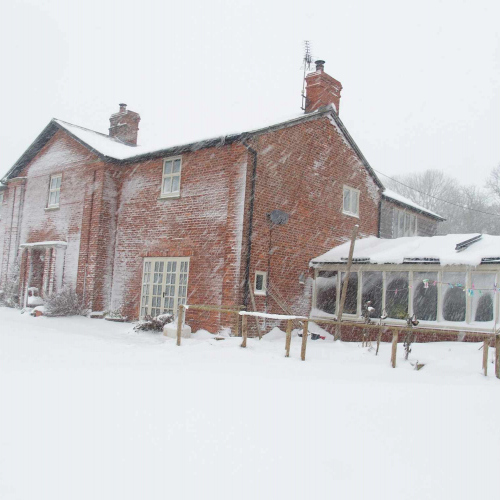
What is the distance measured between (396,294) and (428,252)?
1.85 metres

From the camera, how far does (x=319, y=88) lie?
55.3 ft

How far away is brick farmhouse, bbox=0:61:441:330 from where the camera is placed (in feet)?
46.4

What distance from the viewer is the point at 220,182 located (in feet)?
47.2

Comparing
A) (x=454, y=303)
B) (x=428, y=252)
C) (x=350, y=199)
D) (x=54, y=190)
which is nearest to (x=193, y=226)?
(x=350, y=199)

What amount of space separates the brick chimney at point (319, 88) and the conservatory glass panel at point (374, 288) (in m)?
5.55

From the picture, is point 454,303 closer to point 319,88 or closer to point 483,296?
point 483,296

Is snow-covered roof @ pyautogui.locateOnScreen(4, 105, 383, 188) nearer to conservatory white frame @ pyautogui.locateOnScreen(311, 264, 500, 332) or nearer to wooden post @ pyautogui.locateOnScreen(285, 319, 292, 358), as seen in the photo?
conservatory white frame @ pyautogui.locateOnScreen(311, 264, 500, 332)

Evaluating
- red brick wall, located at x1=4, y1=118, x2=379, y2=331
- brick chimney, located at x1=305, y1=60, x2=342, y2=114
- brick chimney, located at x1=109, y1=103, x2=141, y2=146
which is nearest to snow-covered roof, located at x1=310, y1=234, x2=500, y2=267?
red brick wall, located at x1=4, y1=118, x2=379, y2=331

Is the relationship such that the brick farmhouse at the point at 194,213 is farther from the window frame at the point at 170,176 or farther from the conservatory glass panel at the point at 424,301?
the conservatory glass panel at the point at 424,301

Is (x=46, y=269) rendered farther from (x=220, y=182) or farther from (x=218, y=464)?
(x=218, y=464)

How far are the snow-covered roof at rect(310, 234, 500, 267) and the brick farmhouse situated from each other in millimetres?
1162

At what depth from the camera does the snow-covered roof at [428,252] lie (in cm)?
1294

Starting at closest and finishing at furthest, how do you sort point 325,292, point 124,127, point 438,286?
1. point 438,286
2. point 325,292
3. point 124,127

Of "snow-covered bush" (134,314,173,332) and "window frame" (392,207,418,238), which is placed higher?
"window frame" (392,207,418,238)
